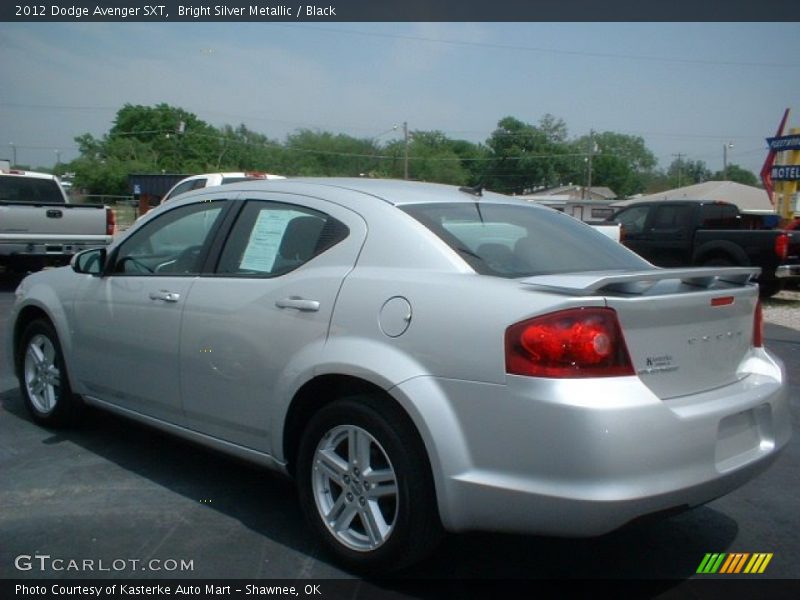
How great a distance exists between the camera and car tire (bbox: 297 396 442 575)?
3.12 metres

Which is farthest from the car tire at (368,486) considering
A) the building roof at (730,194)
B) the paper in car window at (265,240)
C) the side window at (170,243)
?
the building roof at (730,194)

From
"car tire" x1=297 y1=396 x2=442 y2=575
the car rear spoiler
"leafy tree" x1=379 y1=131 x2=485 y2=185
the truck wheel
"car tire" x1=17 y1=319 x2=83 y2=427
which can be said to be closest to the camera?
the car rear spoiler

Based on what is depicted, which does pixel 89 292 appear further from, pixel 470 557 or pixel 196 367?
pixel 470 557

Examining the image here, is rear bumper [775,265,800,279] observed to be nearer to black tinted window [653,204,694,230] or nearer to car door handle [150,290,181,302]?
black tinted window [653,204,694,230]

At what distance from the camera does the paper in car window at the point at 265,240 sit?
155 inches

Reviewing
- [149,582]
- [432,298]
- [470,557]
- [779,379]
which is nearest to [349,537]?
[470,557]

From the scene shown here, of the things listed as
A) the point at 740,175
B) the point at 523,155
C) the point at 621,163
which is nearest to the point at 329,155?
the point at 523,155

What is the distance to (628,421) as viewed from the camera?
2.79 metres

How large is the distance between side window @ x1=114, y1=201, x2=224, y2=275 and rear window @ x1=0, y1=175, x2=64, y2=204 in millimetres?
10121

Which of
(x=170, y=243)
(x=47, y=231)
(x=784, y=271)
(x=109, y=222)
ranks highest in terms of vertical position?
(x=170, y=243)

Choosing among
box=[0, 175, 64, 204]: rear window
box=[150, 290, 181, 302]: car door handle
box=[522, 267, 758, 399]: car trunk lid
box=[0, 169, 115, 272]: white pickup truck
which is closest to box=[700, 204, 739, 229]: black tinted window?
box=[0, 169, 115, 272]: white pickup truck

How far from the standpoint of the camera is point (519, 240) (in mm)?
3889

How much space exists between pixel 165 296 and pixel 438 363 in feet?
6.01

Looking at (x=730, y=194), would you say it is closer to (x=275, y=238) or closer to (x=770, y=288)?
(x=770, y=288)
